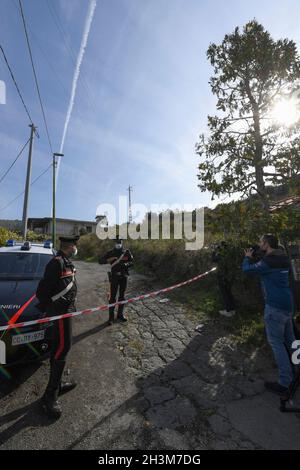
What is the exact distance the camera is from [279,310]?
321 centimetres

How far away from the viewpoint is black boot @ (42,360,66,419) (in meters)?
2.81

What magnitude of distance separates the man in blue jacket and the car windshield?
3953 millimetres

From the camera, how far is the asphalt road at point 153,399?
251cm

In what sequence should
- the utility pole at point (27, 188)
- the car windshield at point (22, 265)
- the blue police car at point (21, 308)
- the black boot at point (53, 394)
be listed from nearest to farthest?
the black boot at point (53, 394) → the blue police car at point (21, 308) → the car windshield at point (22, 265) → the utility pole at point (27, 188)

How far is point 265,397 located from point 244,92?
23.2 feet

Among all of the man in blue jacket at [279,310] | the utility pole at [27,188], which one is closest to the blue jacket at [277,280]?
the man in blue jacket at [279,310]

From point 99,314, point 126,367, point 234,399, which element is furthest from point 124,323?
point 234,399

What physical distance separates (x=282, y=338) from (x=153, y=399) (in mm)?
1790

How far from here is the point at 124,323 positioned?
5.80 metres

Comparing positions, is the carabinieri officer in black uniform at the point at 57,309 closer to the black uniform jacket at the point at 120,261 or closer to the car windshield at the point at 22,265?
the car windshield at the point at 22,265

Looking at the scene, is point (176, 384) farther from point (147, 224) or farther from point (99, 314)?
point (147, 224)

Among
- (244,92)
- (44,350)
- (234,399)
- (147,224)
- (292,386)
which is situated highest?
(244,92)

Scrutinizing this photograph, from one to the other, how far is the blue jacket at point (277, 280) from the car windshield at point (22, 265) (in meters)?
3.93

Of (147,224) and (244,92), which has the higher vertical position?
(244,92)
